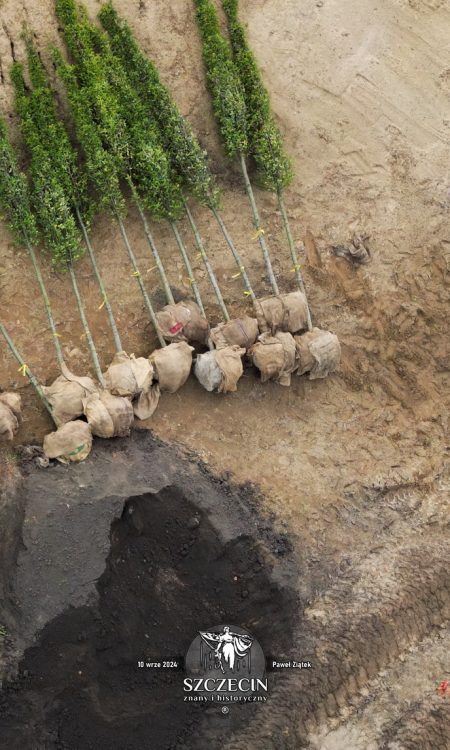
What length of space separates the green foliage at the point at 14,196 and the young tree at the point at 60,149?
0.67 meters

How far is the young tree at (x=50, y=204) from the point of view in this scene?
1392 centimetres

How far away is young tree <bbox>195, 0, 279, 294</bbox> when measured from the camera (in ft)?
48.3

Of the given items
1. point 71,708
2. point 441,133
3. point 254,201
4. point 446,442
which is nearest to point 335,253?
point 254,201

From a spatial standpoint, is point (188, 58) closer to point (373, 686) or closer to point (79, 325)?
point (79, 325)

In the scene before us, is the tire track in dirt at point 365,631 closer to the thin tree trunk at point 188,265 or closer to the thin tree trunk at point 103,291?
the thin tree trunk at point 188,265

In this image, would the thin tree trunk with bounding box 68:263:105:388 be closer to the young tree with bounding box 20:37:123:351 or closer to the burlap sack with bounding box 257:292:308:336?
the young tree with bounding box 20:37:123:351

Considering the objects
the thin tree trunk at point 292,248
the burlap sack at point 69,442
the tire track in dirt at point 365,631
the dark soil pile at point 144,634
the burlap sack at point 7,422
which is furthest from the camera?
the thin tree trunk at point 292,248

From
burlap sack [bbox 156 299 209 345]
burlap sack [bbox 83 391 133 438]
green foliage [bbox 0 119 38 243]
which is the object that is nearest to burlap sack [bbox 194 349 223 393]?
burlap sack [bbox 156 299 209 345]

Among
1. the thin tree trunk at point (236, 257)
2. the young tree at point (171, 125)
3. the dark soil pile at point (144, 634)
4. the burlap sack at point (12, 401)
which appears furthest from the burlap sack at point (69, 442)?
the thin tree trunk at point (236, 257)

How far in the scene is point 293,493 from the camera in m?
14.5

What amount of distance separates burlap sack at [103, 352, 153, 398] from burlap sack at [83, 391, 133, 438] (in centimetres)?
15

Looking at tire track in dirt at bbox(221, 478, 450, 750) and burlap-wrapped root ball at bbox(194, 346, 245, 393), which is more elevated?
burlap-wrapped root ball at bbox(194, 346, 245, 393)

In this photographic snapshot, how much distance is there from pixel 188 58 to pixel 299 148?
277cm

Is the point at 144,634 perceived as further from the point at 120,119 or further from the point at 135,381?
the point at 120,119
